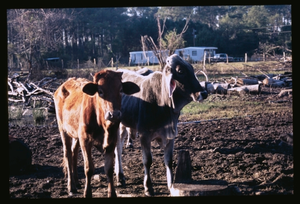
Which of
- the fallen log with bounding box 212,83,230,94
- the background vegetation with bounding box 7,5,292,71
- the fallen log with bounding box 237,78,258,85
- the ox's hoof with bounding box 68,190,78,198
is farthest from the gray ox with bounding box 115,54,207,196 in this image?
the background vegetation with bounding box 7,5,292,71

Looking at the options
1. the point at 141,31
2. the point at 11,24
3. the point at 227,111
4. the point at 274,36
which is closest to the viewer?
the point at 227,111

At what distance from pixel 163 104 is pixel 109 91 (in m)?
1.07

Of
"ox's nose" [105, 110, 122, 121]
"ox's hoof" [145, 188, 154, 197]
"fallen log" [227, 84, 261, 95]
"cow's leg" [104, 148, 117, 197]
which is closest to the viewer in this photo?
"ox's nose" [105, 110, 122, 121]

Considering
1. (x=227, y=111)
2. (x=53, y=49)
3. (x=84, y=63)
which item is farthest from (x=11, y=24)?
(x=227, y=111)

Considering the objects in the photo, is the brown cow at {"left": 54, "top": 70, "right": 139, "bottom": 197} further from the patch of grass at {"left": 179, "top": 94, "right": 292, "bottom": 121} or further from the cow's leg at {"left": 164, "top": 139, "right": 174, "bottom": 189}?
the patch of grass at {"left": 179, "top": 94, "right": 292, "bottom": 121}

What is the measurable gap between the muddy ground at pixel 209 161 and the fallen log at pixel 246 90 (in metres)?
4.53

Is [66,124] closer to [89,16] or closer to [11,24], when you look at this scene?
[11,24]

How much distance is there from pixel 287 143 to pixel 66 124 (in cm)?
446

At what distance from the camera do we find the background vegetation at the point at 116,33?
1758 cm

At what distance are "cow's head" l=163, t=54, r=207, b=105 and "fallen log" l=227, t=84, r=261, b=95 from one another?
30.9 ft

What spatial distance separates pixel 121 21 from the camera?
22.7m

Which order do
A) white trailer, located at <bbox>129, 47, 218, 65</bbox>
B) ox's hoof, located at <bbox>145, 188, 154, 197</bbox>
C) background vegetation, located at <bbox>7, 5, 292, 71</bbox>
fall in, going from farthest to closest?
white trailer, located at <bbox>129, 47, 218, 65</bbox> < background vegetation, located at <bbox>7, 5, 292, 71</bbox> < ox's hoof, located at <bbox>145, 188, 154, 197</bbox>

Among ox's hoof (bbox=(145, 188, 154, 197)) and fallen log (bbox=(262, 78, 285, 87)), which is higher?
fallen log (bbox=(262, 78, 285, 87))

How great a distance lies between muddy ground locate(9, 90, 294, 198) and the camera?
541cm
